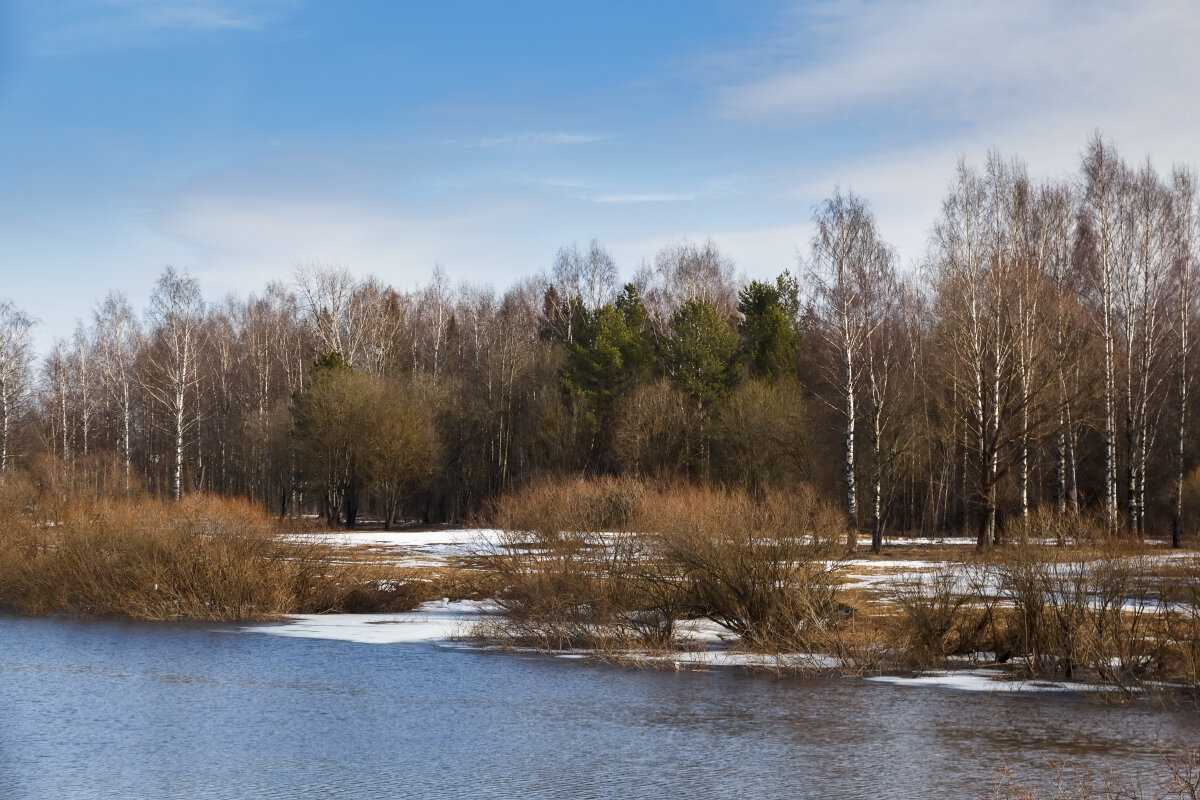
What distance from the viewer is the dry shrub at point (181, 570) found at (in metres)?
24.6

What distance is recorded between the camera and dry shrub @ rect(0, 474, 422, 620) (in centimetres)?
2461

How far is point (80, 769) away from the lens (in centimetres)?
1137

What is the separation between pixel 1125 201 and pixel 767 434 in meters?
16.8

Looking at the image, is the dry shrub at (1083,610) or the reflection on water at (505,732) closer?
the reflection on water at (505,732)

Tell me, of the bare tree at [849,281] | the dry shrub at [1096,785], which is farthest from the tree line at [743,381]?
the dry shrub at [1096,785]

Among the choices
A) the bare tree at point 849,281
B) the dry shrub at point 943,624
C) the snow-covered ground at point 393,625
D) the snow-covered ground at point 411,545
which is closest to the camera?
the dry shrub at point 943,624

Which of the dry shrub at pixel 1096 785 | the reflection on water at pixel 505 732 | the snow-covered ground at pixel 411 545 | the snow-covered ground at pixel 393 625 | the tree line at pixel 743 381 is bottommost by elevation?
the snow-covered ground at pixel 393 625

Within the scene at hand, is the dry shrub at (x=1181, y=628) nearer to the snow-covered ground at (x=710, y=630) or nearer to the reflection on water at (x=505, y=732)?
the snow-covered ground at (x=710, y=630)

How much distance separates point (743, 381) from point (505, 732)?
39604 millimetres

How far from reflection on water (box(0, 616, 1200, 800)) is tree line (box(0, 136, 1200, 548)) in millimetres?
8796

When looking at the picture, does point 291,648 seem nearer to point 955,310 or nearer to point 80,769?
point 80,769

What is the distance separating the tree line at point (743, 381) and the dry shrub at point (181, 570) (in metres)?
8.32

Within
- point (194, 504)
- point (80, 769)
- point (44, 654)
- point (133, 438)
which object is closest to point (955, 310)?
point (194, 504)

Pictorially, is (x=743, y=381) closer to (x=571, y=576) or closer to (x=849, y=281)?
(x=849, y=281)
